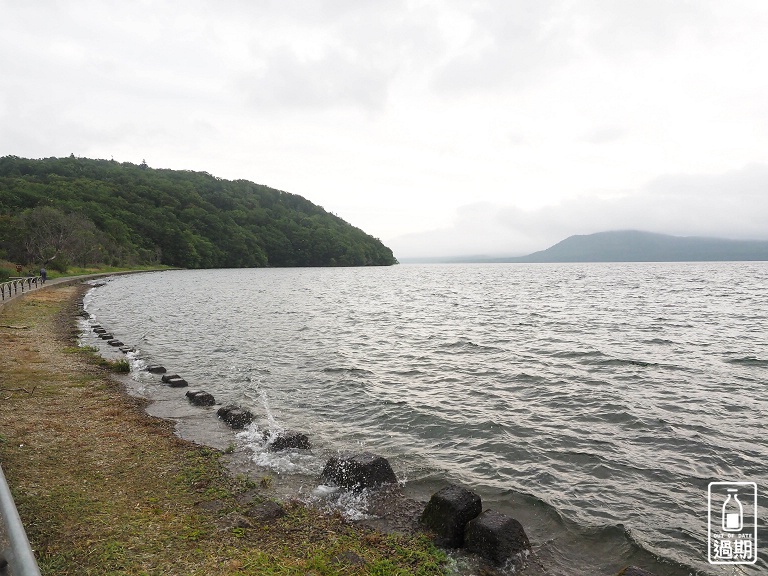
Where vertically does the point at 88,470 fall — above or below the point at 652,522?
above

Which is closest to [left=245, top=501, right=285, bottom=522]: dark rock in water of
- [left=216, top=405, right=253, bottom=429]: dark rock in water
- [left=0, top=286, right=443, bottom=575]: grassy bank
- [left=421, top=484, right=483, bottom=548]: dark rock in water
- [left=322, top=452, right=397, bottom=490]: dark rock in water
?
[left=0, top=286, right=443, bottom=575]: grassy bank

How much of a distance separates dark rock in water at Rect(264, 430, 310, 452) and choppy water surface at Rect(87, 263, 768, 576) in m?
0.45

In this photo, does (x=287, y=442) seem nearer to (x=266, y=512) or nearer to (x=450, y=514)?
(x=266, y=512)

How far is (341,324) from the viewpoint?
117 feet

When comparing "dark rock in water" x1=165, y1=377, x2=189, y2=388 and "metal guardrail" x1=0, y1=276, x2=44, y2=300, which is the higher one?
"metal guardrail" x1=0, y1=276, x2=44, y2=300

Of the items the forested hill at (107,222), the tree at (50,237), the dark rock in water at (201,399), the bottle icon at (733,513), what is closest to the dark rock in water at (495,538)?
the bottle icon at (733,513)

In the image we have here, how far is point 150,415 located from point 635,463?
12731mm

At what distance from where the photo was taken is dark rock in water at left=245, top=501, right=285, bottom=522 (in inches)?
294

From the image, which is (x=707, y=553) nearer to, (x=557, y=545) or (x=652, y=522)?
(x=652, y=522)

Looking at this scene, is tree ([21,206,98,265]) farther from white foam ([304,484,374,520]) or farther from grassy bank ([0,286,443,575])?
white foam ([304,484,374,520])

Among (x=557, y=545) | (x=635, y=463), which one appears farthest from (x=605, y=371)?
(x=557, y=545)

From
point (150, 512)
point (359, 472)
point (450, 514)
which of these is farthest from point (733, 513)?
point (150, 512)

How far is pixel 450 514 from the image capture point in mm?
7414

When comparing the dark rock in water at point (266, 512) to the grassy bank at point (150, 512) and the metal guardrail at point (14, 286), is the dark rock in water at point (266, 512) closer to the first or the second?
the grassy bank at point (150, 512)
